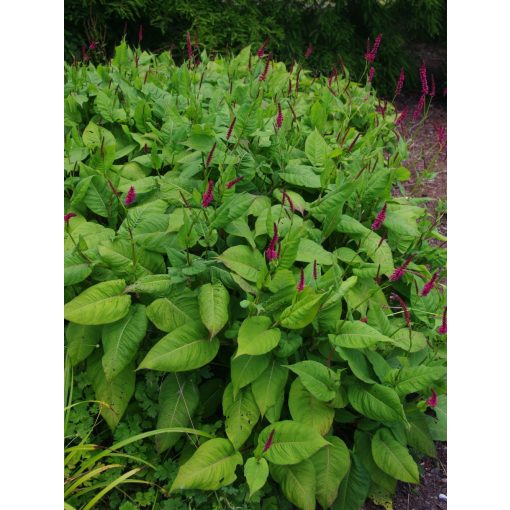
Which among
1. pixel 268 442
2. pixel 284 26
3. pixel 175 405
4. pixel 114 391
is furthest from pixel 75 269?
pixel 284 26

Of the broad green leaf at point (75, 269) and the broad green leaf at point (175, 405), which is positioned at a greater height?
the broad green leaf at point (75, 269)

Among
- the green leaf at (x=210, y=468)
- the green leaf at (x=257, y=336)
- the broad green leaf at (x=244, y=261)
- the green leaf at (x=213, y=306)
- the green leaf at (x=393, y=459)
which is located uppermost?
the broad green leaf at (x=244, y=261)

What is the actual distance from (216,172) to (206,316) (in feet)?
3.01

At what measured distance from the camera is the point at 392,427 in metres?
1.98

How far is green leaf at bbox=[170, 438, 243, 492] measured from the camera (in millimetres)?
1720

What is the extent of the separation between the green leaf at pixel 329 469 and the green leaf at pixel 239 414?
0.24m

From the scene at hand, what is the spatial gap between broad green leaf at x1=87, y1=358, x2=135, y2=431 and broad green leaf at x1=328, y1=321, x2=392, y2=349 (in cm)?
72

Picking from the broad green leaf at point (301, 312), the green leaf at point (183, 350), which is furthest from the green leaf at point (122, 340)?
the broad green leaf at point (301, 312)

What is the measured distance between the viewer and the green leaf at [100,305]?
1.83m

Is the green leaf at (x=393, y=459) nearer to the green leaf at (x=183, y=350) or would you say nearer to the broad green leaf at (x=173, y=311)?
the green leaf at (x=183, y=350)

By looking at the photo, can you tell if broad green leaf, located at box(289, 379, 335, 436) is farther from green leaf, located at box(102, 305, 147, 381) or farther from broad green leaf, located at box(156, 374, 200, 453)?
green leaf, located at box(102, 305, 147, 381)

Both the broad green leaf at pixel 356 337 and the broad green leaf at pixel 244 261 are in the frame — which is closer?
the broad green leaf at pixel 356 337

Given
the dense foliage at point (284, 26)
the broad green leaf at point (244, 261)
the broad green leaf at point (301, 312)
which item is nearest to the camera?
the broad green leaf at point (301, 312)

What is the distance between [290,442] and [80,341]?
2.66 ft
